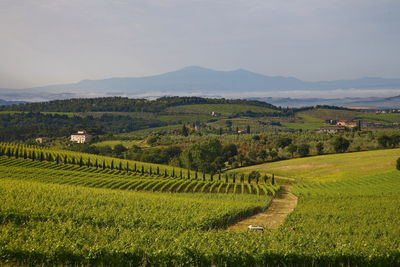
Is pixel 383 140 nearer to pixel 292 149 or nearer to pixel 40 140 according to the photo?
pixel 292 149

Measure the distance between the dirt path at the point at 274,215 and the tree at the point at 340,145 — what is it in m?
51.1

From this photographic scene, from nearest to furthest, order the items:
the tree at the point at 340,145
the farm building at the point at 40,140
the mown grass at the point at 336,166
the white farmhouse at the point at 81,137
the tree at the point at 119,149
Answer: the mown grass at the point at 336,166 < the tree at the point at 340,145 < the tree at the point at 119,149 < the farm building at the point at 40,140 < the white farmhouse at the point at 81,137

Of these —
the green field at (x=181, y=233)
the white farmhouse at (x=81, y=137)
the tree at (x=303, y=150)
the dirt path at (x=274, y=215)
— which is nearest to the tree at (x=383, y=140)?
the tree at (x=303, y=150)

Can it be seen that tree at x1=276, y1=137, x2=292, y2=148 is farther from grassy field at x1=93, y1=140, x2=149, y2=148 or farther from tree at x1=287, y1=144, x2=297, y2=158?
grassy field at x1=93, y1=140, x2=149, y2=148

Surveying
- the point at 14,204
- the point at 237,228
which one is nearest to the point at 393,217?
the point at 237,228

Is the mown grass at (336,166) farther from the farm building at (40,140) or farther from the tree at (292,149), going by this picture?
the farm building at (40,140)

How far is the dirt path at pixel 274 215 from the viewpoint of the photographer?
30062 millimetres

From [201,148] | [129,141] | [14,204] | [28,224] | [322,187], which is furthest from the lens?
[129,141]

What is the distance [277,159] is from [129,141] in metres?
68.1

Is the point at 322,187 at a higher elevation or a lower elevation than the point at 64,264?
lower

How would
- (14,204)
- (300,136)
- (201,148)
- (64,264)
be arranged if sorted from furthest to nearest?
(300,136) < (201,148) < (14,204) < (64,264)

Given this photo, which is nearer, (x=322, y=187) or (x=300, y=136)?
(x=322, y=187)

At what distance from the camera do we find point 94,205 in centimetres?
2930

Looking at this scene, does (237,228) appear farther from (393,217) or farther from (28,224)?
(28,224)
